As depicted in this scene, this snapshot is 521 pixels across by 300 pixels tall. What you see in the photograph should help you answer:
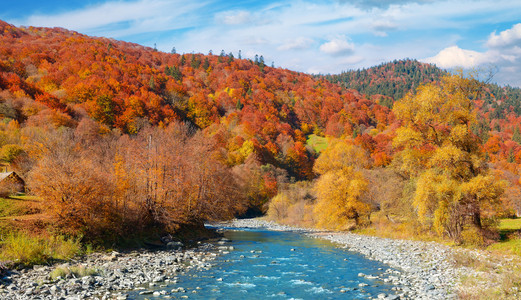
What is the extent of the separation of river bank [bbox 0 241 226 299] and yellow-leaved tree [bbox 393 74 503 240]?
1798cm

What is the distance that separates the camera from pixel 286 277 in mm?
19344

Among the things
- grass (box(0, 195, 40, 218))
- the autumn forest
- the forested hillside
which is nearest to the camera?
grass (box(0, 195, 40, 218))

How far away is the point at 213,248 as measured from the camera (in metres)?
29.7

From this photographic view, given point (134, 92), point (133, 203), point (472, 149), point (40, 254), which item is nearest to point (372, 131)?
point (134, 92)

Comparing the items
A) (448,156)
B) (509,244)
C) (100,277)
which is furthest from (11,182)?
(509,244)

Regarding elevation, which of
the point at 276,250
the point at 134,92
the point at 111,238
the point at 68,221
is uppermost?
the point at 134,92

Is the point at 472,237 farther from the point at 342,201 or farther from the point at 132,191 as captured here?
the point at 132,191

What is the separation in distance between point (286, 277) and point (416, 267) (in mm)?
8295

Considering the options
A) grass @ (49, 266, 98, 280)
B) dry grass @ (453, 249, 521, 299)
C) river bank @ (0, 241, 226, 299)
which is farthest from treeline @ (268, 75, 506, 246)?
grass @ (49, 266, 98, 280)

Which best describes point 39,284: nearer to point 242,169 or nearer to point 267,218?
point 267,218

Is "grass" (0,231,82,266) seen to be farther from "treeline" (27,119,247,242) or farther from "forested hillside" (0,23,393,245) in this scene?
"forested hillside" (0,23,393,245)

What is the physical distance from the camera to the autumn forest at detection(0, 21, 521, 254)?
981 inches

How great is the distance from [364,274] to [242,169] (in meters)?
68.4

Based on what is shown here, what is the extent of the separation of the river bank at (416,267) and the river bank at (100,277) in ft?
36.2
